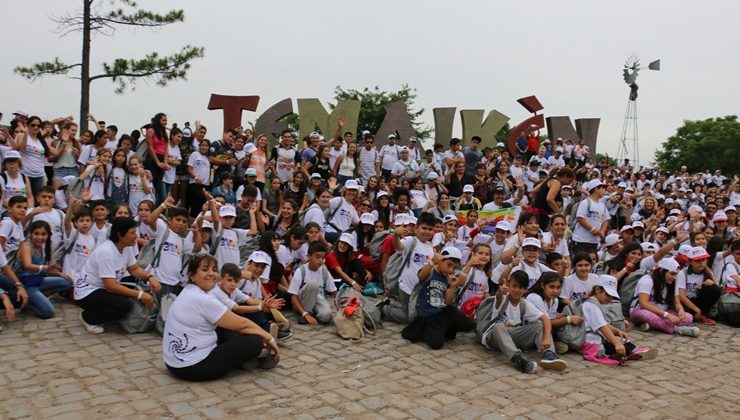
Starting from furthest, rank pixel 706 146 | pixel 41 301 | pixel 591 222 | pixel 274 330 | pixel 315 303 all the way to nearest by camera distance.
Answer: pixel 706 146 → pixel 591 222 → pixel 315 303 → pixel 41 301 → pixel 274 330

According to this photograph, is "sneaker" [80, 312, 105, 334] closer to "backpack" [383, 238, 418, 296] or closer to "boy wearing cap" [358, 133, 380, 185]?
"backpack" [383, 238, 418, 296]

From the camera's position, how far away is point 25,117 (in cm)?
956

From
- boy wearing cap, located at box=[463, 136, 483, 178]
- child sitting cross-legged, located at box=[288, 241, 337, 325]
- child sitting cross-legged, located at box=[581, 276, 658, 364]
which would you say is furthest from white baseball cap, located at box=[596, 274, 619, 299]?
boy wearing cap, located at box=[463, 136, 483, 178]

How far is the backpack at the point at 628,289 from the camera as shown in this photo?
812cm

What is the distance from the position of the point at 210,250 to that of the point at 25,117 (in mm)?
4706

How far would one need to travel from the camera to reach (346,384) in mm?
5344

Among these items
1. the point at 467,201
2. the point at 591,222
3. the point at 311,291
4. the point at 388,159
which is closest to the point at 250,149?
the point at 388,159

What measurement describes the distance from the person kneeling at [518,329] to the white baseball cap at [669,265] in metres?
2.66

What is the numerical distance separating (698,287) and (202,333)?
6.75 meters

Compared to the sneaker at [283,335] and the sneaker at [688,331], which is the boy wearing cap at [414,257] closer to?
the sneaker at [283,335]

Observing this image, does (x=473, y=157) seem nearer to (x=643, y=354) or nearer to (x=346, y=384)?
(x=643, y=354)

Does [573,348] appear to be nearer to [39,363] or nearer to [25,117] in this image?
[39,363]

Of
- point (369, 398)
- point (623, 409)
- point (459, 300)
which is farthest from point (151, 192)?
point (623, 409)

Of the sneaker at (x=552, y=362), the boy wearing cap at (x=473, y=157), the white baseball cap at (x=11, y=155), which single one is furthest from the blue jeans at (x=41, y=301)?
the boy wearing cap at (x=473, y=157)
